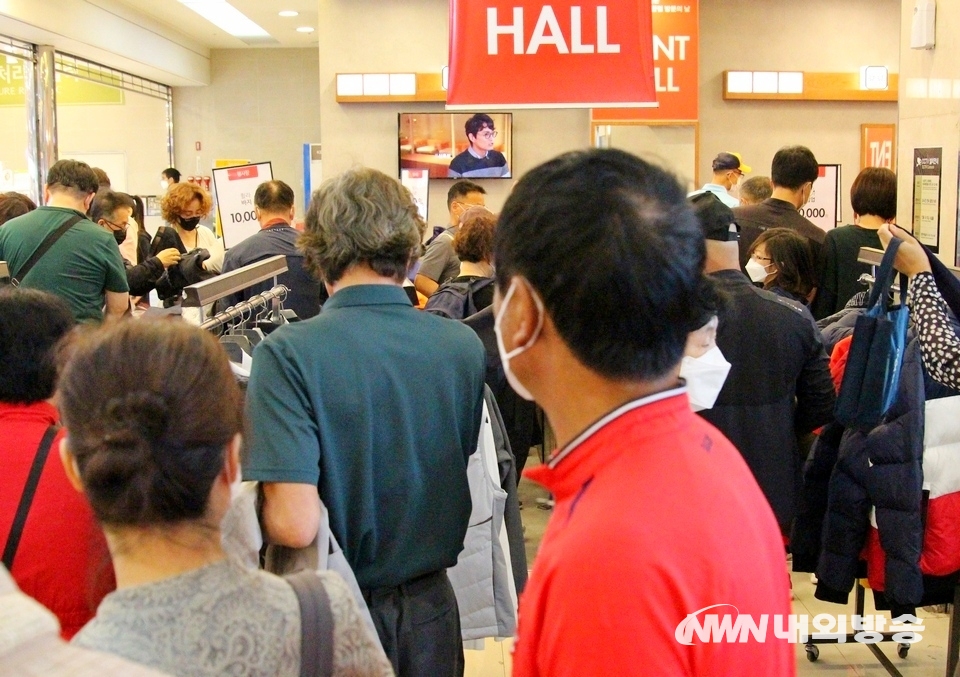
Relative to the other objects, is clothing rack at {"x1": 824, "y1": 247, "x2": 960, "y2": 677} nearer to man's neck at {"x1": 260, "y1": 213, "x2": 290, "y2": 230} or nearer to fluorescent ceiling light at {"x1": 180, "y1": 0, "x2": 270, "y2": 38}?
man's neck at {"x1": 260, "y1": 213, "x2": 290, "y2": 230}

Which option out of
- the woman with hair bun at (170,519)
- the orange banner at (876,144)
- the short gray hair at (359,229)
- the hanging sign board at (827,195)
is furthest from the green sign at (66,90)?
the woman with hair bun at (170,519)

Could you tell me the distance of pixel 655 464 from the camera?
0.93 meters

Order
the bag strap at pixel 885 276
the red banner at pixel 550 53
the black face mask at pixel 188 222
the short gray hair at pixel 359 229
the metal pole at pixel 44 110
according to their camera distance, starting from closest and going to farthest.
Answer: the short gray hair at pixel 359 229, the bag strap at pixel 885 276, the red banner at pixel 550 53, the black face mask at pixel 188 222, the metal pole at pixel 44 110

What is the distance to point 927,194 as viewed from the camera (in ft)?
14.3

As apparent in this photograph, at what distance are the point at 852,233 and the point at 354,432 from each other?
310 cm

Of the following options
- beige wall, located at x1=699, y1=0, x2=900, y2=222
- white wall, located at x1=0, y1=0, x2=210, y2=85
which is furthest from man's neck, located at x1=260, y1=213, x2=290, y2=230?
beige wall, located at x1=699, y1=0, x2=900, y2=222

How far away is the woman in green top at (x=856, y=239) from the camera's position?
4312 millimetres

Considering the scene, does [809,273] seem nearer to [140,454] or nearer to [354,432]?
[354,432]

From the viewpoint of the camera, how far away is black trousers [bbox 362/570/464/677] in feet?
6.68

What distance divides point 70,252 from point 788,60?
24.1 feet

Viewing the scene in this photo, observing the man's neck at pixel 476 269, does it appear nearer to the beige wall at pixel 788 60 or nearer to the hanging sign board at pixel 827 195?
the hanging sign board at pixel 827 195

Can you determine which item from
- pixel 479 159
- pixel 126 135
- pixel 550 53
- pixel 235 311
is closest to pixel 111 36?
pixel 126 135

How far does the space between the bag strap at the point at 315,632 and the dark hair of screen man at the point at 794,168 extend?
3.94 m

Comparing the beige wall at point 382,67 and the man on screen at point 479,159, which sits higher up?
the beige wall at point 382,67
